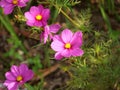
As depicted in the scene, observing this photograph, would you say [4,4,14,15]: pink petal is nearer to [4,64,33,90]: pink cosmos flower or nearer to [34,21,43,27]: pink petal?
[34,21,43,27]: pink petal

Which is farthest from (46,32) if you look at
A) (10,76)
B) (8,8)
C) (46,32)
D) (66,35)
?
(10,76)

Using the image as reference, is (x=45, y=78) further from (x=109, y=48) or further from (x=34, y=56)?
(x=109, y=48)

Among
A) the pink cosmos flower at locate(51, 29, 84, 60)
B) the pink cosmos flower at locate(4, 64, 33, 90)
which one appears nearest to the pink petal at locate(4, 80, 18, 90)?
the pink cosmos flower at locate(4, 64, 33, 90)

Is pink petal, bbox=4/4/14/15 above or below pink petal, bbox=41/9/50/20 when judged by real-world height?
above

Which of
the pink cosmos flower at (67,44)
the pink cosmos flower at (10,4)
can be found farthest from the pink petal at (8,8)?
the pink cosmos flower at (67,44)

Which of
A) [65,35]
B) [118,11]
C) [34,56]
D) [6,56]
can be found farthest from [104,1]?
[65,35]

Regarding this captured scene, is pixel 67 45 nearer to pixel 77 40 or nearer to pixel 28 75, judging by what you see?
pixel 77 40
